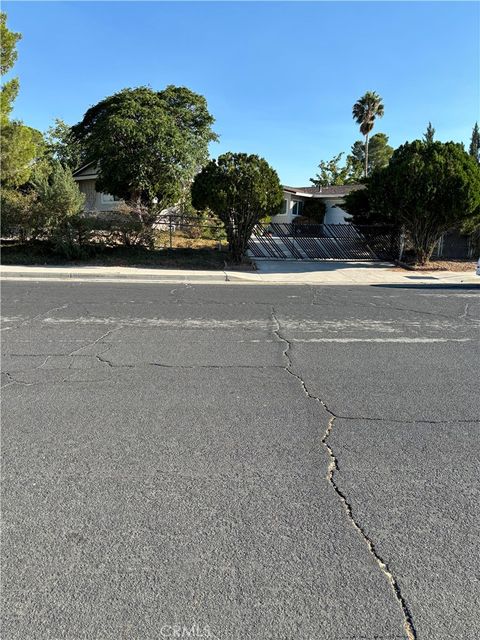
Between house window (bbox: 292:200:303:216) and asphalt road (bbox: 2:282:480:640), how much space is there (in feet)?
115

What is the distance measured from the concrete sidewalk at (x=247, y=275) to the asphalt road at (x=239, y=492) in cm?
781

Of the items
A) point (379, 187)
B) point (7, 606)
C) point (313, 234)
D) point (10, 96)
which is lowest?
point (7, 606)

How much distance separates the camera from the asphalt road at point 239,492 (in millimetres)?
2000

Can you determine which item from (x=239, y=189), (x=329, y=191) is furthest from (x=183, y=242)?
(x=329, y=191)

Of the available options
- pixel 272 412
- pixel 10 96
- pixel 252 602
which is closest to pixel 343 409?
pixel 272 412

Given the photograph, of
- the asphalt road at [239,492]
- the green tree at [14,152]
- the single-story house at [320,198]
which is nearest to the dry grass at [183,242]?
the green tree at [14,152]

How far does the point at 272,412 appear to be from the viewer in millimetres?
4055

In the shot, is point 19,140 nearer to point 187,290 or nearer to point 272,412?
point 187,290

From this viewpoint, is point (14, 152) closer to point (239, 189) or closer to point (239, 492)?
point (239, 189)

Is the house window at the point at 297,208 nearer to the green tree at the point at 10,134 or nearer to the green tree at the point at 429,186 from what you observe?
the green tree at the point at 429,186

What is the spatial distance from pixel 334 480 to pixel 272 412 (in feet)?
3.69

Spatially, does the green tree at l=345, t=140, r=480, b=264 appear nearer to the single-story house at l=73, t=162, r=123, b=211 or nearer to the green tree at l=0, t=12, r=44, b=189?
the green tree at l=0, t=12, r=44, b=189

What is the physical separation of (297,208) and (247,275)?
27003 millimetres

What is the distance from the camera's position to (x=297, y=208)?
40.2m
